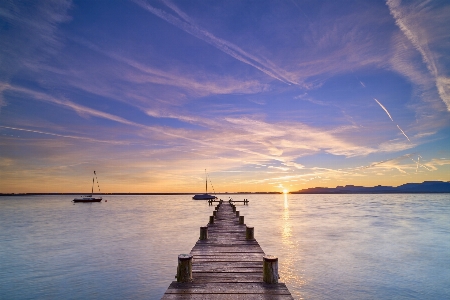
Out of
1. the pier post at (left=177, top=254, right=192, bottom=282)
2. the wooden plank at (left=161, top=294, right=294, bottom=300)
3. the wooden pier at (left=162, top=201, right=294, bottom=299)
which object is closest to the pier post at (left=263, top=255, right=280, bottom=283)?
the wooden pier at (left=162, top=201, right=294, bottom=299)

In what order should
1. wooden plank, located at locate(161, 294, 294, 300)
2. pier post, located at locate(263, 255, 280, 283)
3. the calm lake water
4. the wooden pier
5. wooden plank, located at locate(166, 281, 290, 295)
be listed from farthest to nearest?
1. the calm lake water
2. pier post, located at locate(263, 255, 280, 283)
3. wooden plank, located at locate(166, 281, 290, 295)
4. the wooden pier
5. wooden plank, located at locate(161, 294, 294, 300)

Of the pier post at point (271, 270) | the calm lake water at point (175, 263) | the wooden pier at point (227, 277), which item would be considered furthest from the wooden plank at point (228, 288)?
the calm lake water at point (175, 263)

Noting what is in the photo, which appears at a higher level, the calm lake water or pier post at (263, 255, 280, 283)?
pier post at (263, 255, 280, 283)

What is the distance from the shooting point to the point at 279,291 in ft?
22.2

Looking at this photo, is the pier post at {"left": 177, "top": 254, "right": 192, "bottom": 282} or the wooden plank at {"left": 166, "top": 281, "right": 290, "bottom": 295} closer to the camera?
the wooden plank at {"left": 166, "top": 281, "right": 290, "bottom": 295}

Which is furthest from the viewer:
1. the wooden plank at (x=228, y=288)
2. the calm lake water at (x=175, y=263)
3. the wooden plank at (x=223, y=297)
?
the calm lake water at (x=175, y=263)

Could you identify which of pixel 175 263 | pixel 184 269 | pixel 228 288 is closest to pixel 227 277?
pixel 228 288

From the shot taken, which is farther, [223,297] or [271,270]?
[271,270]

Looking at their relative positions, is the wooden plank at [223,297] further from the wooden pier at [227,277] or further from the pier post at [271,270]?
the pier post at [271,270]

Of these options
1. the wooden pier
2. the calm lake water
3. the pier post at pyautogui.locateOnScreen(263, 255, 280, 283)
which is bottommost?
the calm lake water

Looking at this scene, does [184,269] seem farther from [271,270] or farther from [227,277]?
[271,270]

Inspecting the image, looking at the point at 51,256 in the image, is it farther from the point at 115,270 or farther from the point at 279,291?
the point at 279,291

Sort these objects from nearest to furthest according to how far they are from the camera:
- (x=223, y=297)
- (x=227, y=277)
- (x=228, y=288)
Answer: (x=223, y=297)
(x=228, y=288)
(x=227, y=277)

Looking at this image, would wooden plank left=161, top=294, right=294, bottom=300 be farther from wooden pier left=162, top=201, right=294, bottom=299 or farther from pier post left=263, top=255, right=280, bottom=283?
pier post left=263, top=255, right=280, bottom=283
